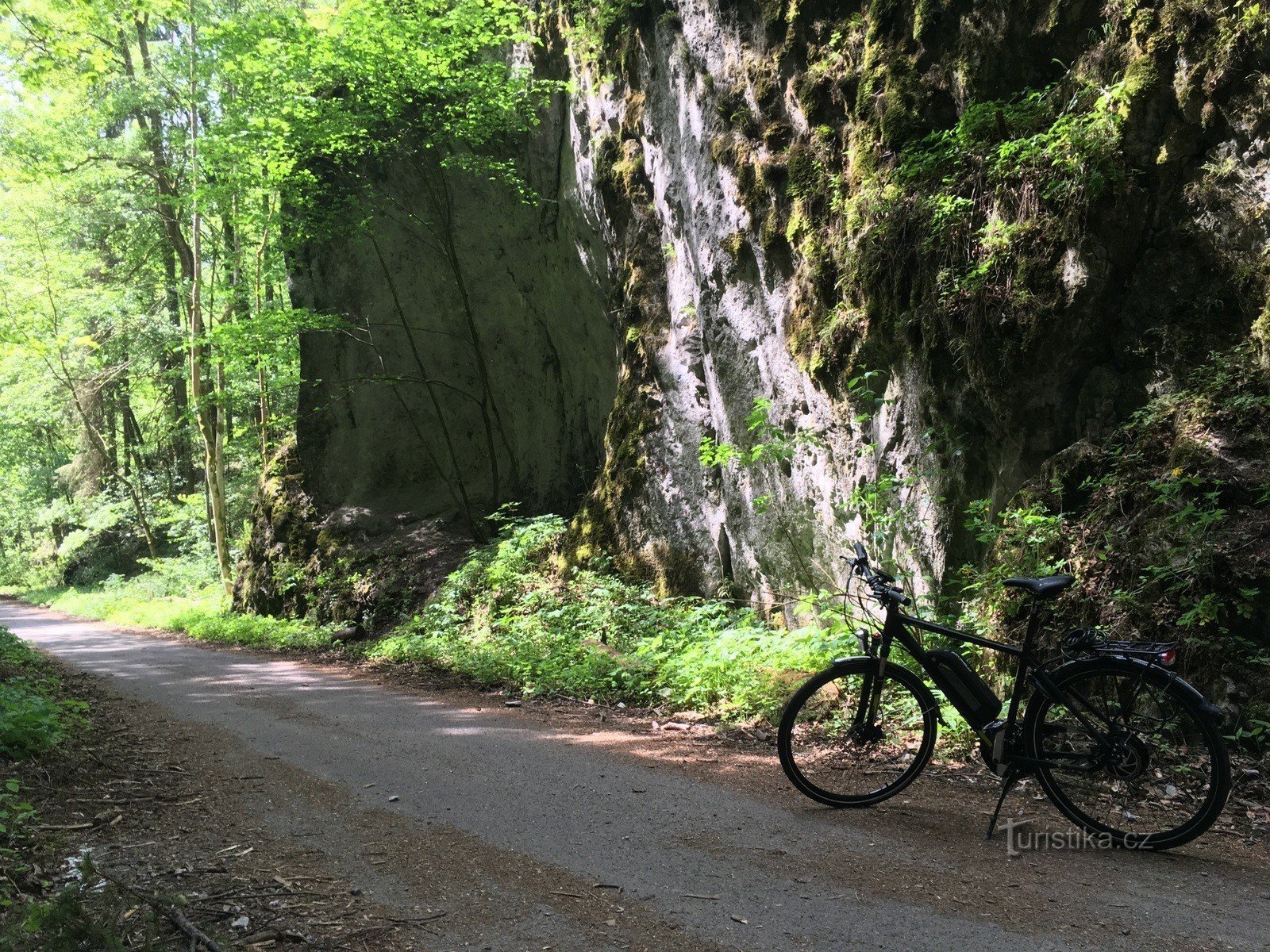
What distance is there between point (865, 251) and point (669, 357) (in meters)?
4.31

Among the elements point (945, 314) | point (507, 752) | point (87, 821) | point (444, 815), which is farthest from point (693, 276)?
point (87, 821)

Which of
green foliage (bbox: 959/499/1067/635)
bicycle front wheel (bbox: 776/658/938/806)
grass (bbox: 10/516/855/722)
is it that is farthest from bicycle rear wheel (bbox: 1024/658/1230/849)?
grass (bbox: 10/516/855/722)

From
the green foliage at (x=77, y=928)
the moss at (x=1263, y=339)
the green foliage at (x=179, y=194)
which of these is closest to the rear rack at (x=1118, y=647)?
the moss at (x=1263, y=339)

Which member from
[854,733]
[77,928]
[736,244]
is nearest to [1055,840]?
[854,733]

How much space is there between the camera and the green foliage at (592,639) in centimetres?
712

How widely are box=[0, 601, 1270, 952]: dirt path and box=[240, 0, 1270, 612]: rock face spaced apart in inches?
123

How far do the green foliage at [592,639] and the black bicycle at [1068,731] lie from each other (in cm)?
196

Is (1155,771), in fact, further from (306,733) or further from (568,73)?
(568,73)

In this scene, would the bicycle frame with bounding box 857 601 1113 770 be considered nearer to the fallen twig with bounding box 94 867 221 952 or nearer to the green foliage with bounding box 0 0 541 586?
the fallen twig with bounding box 94 867 221 952

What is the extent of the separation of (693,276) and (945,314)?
4471mm

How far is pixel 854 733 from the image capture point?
4.64m

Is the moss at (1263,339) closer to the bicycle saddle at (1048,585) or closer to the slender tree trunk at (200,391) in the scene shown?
the bicycle saddle at (1048,585)

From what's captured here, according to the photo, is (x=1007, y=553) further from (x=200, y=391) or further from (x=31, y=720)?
(x=200, y=391)

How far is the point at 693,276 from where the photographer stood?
34.9ft
